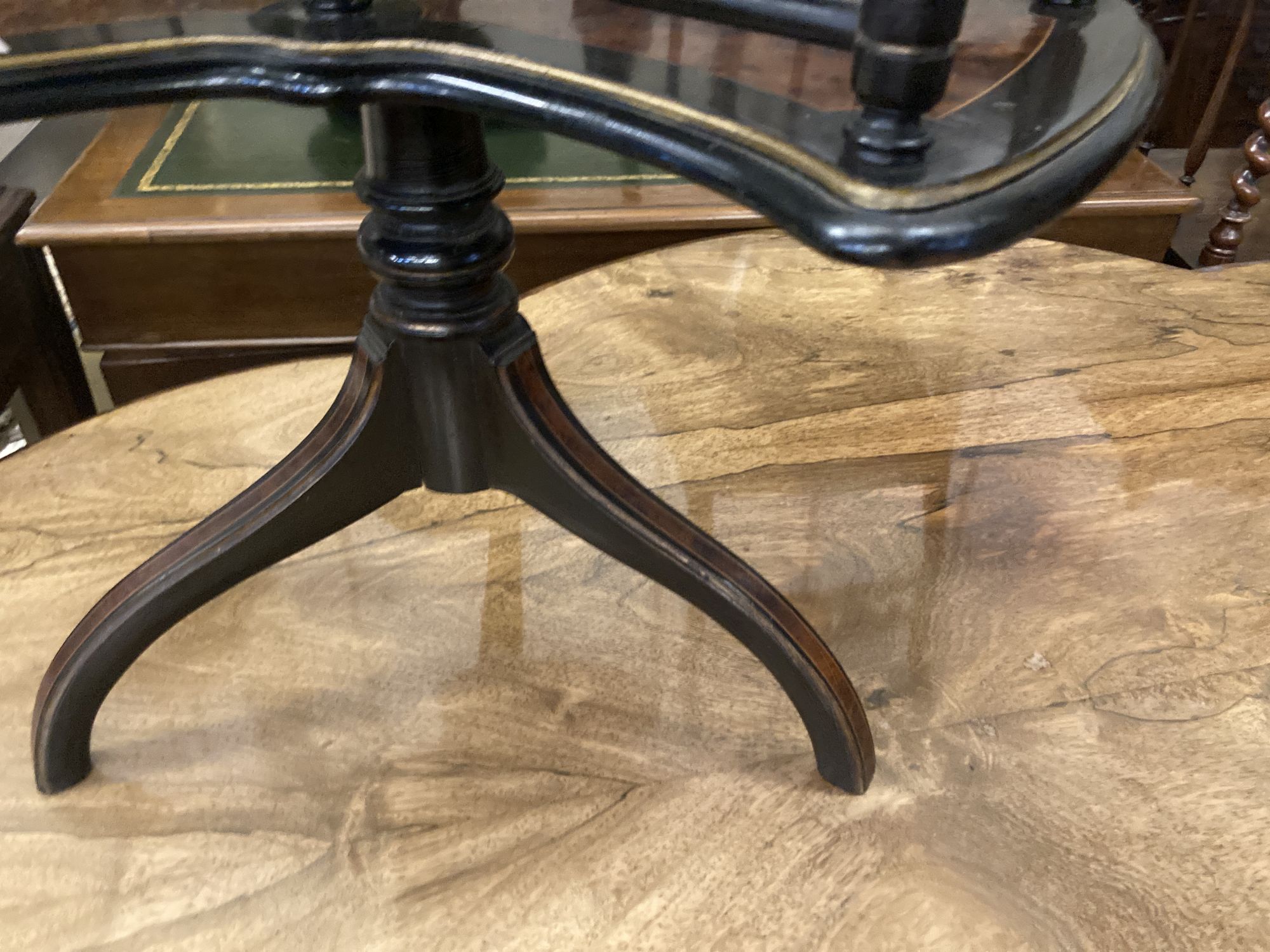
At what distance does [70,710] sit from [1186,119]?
1.85 metres

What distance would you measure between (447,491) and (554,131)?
261 mm

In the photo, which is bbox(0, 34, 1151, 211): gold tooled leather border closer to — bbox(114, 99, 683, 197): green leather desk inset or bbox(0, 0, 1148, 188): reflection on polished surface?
bbox(0, 0, 1148, 188): reflection on polished surface

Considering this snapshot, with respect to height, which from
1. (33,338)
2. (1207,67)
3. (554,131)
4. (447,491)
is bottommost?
(33,338)

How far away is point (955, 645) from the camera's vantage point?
71 cm

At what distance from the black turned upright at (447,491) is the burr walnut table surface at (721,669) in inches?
2.1

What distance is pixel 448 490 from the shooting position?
0.62 metres

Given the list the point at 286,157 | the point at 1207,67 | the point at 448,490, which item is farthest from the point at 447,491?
the point at 1207,67

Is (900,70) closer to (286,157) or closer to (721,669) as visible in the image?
(721,669)

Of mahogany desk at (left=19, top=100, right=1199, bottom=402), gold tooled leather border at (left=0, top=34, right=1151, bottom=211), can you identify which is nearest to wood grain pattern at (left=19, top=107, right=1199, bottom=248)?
mahogany desk at (left=19, top=100, right=1199, bottom=402)

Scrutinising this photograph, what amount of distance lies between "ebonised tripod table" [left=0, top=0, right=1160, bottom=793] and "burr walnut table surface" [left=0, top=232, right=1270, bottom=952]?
6 cm

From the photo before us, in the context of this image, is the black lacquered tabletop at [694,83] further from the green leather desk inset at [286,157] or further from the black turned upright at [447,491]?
the green leather desk inset at [286,157]

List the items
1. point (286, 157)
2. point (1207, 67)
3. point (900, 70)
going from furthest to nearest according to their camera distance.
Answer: point (1207, 67), point (286, 157), point (900, 70)

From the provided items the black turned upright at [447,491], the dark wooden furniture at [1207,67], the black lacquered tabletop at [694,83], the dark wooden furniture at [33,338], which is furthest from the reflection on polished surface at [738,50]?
the dark wooden furniture at [1207,67]

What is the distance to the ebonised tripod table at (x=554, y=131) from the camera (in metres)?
0.36
